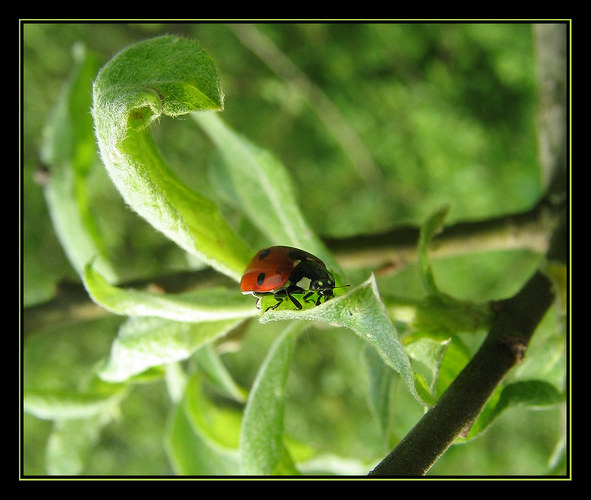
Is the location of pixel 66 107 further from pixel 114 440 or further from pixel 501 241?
pixel 114 440

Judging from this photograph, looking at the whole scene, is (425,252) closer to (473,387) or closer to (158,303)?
(473,387)

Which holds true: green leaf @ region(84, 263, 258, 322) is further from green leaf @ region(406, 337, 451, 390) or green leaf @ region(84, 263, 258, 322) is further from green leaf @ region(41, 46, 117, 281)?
green leaf @ region(41, 46, 117, 281)

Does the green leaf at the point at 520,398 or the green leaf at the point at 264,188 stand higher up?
the green leaf at the point at 264,188

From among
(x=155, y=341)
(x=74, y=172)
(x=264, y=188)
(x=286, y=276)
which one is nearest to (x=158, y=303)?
(x=155, y=341)

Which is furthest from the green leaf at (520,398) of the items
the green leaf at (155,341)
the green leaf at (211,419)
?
the green leaf at (211,419)

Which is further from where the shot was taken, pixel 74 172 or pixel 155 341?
pixel 74 172

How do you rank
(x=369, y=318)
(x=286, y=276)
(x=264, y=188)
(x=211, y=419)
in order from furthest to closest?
Result: 1. (x=211, y=419)
2. (x=264, y=188)
3. (x=286, y=276)
4. (x=369, y=318)

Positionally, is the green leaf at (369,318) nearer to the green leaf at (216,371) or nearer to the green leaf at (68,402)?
the green leaf at (216,371)
